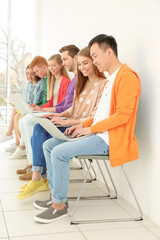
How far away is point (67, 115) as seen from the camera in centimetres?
284

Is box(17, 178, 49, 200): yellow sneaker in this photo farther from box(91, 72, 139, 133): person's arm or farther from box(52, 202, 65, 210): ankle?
box(91, 72, 139, 133): person's arm

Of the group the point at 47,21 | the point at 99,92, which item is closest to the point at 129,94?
the point at 99,92

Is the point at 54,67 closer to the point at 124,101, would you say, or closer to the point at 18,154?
the point at 18,154

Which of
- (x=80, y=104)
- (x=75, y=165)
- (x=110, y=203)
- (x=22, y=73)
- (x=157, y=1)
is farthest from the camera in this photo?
(x=22, y=73)

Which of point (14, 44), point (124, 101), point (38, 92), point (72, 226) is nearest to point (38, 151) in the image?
point (72, 226)

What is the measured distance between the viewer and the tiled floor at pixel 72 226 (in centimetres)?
190

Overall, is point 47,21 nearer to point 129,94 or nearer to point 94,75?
point 94,75

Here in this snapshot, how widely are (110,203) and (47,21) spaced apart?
4047 millimetres

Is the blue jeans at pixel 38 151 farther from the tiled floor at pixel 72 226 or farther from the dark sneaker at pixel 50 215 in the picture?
the dark sneaker at pixel 50 215

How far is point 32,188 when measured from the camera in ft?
8.26

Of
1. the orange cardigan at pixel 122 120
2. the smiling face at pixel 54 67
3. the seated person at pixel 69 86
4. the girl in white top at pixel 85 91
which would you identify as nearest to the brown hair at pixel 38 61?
the smiling face at pixel 54 67

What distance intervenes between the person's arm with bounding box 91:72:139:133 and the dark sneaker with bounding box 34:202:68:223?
1.84ft

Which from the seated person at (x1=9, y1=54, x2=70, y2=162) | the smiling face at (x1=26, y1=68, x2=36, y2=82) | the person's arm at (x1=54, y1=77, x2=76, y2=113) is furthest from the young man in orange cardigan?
the smiling face at (x1=26, y1=68, x2=36, y2=82)

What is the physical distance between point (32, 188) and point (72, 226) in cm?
58
